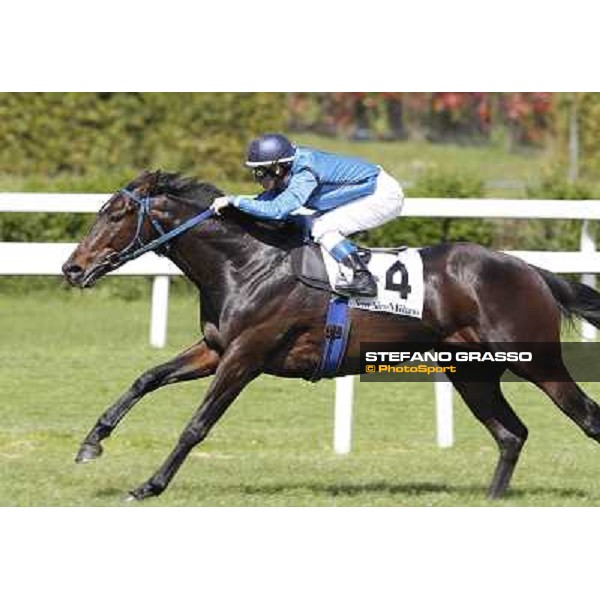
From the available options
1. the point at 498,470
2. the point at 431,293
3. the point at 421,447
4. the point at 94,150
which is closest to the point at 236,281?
the point at 431,293

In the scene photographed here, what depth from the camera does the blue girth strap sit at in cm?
798

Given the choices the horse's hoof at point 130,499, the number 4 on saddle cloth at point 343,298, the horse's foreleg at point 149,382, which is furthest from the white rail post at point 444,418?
the horse's hoof at point 130,499

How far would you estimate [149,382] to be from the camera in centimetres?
793

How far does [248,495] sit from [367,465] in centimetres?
140

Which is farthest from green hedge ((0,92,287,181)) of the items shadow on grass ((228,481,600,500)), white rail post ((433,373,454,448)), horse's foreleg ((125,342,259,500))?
horse's foreleg ((125,342,259,500))

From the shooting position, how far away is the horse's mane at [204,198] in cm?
804

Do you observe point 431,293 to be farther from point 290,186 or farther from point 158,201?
point 158,201

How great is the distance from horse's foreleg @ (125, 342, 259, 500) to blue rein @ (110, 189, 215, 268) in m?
0.66

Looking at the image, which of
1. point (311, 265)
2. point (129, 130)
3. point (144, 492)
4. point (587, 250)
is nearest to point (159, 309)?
point (587, 250)

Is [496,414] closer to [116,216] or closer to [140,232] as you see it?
[140,232]

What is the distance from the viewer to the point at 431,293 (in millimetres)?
8062

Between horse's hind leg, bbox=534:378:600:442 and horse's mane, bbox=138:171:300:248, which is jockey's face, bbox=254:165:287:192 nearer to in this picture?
horse's mane, bbox=138:171:300:248

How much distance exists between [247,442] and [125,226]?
94.7 inches

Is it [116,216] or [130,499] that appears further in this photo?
[116,216]
